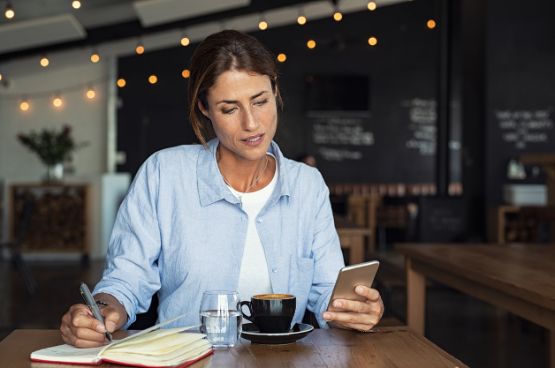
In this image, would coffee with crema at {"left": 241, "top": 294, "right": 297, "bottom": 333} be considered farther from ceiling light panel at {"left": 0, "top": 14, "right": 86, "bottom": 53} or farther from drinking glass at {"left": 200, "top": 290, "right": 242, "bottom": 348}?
ceiling light panel at {"left": 0, "top": 14, "right": 86, "bottom": 53}

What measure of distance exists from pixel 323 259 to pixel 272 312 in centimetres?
51

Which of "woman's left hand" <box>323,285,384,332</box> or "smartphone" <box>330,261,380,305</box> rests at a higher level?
"smartphone" <box>330,261,380,305</box>

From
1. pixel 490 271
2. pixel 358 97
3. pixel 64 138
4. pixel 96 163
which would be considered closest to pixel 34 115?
Answer: pixel 96 163

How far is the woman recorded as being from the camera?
1885 millimetres

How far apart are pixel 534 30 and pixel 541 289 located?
22.0 ft

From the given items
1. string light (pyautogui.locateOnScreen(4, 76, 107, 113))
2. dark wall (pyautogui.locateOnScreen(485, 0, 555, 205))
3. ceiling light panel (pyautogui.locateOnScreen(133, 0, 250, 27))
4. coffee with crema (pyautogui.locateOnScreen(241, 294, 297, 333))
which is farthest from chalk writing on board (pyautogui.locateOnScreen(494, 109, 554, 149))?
coffee with crema (pyautogui.locateOnScreen(241, 294, 297, 333))

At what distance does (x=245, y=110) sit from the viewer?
1.87 metres

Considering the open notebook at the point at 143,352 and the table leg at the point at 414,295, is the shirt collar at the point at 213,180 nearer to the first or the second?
the open notebook at the point at 143,352

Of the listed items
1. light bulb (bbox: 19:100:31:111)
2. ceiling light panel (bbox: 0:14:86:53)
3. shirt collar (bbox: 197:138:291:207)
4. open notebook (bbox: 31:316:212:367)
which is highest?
ceiling light panel (bbox: 0:14:86:53)

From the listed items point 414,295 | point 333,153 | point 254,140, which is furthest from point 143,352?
point 333,153

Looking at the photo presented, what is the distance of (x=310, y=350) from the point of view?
4.94 feet

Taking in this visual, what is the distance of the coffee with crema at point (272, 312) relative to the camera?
60.4 inches

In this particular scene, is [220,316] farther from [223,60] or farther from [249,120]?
[223,60]

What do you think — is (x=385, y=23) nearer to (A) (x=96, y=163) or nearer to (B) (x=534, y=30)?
(B) (x=534, y=30)
